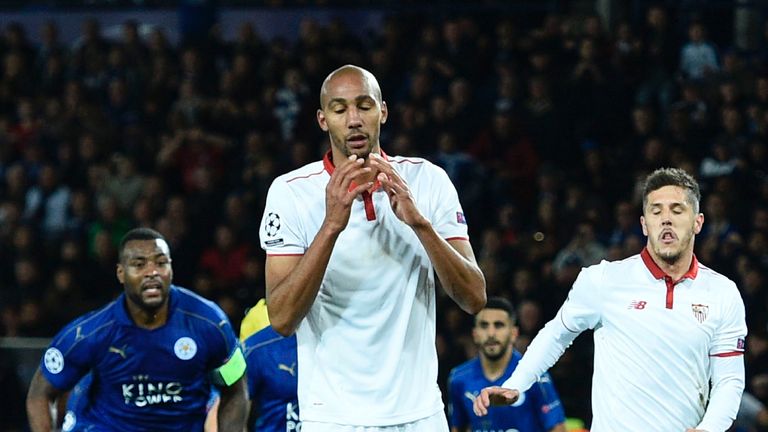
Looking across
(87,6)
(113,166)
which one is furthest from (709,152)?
(87,6)

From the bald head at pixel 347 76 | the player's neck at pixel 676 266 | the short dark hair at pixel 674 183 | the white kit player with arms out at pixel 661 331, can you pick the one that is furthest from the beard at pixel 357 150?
the player's neck at pixel 676 266

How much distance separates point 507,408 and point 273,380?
165 centimetres

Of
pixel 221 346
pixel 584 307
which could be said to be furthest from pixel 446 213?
pixel 221 346

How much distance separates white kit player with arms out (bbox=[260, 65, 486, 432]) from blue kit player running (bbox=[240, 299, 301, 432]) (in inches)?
98.9

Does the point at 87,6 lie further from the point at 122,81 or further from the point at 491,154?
the point at 491,154

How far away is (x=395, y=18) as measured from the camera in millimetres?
13000

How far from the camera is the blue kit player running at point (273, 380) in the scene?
272 inches

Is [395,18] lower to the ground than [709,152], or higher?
higher

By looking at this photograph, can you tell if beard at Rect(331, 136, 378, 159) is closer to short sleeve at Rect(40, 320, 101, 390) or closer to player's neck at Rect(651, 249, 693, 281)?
player's neck at Rect(651, 249, 693, 281)

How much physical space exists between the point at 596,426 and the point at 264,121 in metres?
7.90

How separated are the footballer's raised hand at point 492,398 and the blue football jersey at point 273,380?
6.49 feet

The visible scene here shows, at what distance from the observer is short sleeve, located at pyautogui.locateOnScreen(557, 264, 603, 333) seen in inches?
214

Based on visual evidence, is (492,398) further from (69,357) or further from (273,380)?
(69,357)

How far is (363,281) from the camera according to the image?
433 cm
